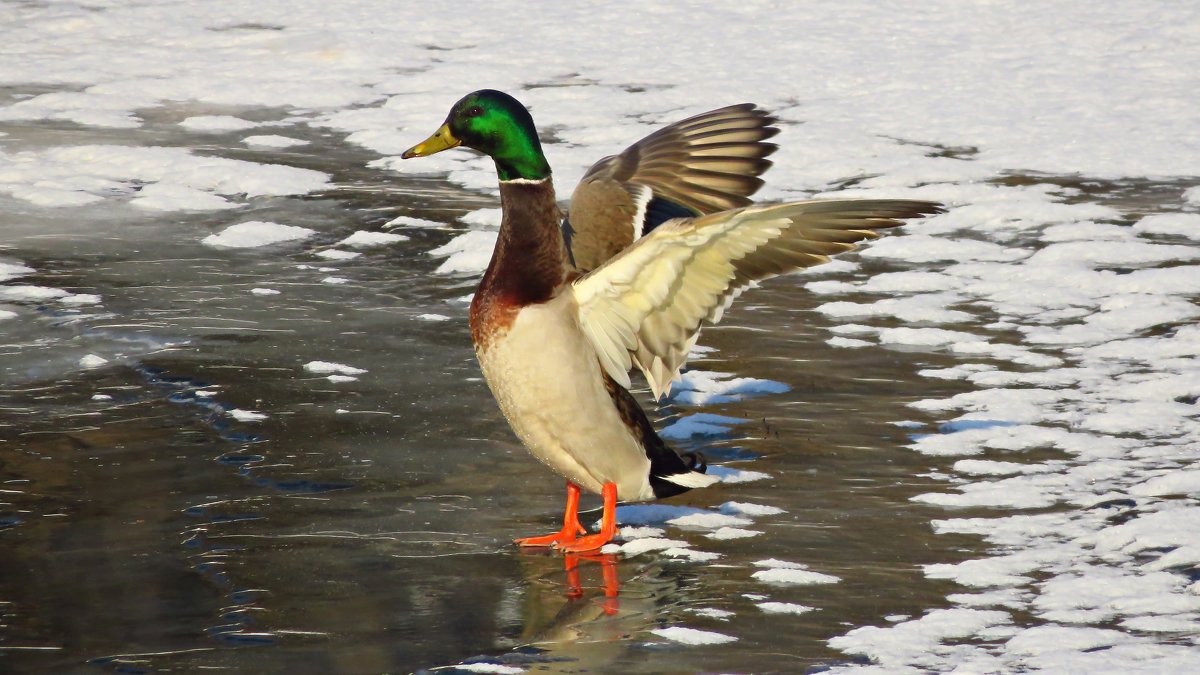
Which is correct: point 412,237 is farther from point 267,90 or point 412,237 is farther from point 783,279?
point 267,90

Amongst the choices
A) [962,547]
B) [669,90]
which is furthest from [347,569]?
[669,90]

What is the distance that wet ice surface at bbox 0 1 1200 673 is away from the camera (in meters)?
4.42

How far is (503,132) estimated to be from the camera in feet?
17.0

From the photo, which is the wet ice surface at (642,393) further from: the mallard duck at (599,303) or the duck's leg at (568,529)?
the mallard duck at (599,303)


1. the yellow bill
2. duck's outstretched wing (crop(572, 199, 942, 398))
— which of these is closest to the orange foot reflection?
duck's outstretched wing (crop(572, 199, 942, 398))

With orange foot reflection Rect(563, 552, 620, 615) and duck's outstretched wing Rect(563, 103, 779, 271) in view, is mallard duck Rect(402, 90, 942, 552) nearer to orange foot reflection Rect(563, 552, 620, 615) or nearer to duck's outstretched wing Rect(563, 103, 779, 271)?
orange foot reflection Rect(563, 552, 620, 615)

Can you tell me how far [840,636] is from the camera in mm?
4312

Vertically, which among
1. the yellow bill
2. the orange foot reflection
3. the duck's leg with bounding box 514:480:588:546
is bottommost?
the orange foot reflection

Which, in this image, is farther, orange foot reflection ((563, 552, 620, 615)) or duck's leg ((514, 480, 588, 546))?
duck's leg ((514, 480, 588, 546))

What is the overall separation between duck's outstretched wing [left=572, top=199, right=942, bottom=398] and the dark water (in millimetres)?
649

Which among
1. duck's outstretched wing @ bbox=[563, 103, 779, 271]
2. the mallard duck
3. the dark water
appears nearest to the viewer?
the dark water

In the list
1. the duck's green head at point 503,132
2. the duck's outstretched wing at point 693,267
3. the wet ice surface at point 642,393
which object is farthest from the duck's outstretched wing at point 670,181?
the wet ice surface at point 642,393

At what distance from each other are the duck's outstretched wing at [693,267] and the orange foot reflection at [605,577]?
558 millimetres

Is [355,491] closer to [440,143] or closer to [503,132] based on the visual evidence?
[440,143]
